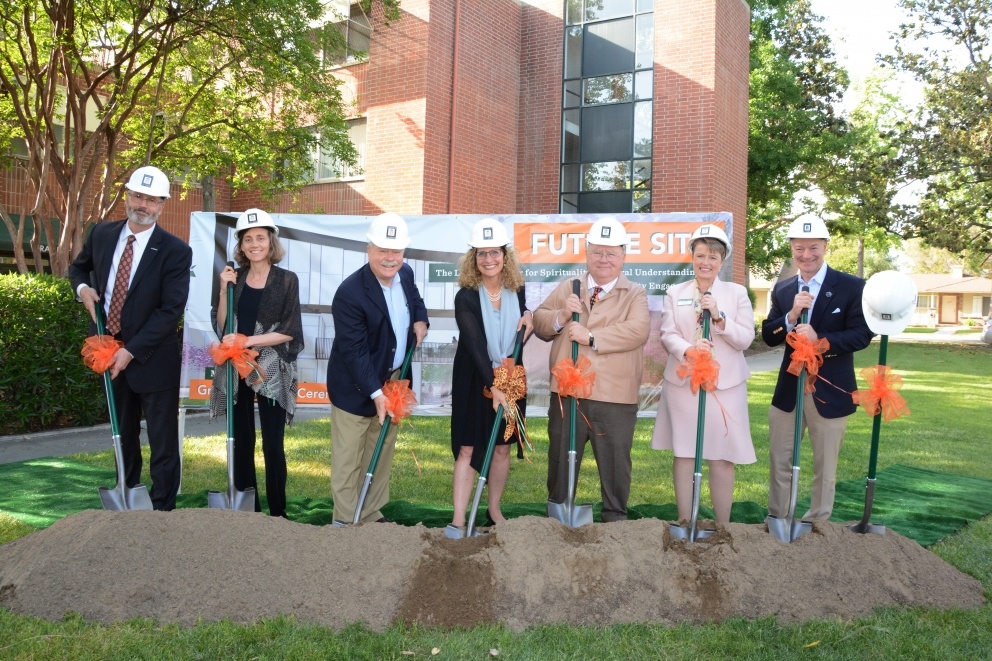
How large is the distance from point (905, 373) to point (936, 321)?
57.7m

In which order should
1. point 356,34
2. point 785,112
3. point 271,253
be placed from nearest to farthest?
point 271,253, point 356,34, point 785,112

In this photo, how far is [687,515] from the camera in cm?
435

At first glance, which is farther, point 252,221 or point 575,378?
point 252,221

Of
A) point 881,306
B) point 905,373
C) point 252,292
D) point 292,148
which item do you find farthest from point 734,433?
point 905,373

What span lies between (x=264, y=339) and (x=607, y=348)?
200 centimetres

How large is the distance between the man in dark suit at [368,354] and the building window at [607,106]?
12072 mm

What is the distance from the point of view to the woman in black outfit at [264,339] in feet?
14.8

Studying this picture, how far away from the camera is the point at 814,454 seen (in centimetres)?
446

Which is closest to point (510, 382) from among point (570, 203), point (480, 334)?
point (480, 334)

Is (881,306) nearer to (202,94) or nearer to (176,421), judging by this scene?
(176,421)

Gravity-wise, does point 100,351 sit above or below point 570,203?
below

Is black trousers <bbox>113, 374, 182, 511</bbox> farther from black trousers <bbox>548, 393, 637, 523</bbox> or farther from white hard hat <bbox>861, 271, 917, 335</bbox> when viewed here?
white hard hat <bbox>861, 271, 917, 335</bbox>

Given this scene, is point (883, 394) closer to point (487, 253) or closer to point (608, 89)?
point (487, 253)

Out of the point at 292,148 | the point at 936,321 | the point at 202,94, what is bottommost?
the point at 936,321
